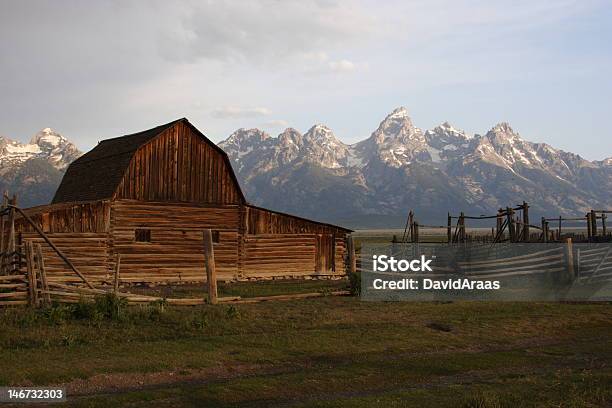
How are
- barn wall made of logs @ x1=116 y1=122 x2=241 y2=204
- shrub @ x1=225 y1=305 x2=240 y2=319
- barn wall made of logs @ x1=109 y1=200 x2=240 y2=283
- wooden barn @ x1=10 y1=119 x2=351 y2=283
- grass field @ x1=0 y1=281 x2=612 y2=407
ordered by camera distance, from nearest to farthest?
grass field @ x1=0 y1=281 x2=612 y2=407 < shrub @ x1=225 y1=305 x2=240 y2=319 < wooden barn @ x1=10 y1=119 x2=351 y2=283 < barn wall made of logs @ x1=109 y1=200 x2=240 y2=283 < barn wall made of logs @ x1=116 y1=122 x2=241 y2=204

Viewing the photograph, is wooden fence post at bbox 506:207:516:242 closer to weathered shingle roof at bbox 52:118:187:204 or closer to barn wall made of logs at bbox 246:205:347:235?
barn wall made of logs at bbox 246:205:347:235

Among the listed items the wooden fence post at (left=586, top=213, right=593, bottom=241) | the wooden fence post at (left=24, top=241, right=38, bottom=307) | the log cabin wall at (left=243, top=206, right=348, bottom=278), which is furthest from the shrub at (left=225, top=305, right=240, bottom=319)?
the wooden fence post at (left=586, top=213, right=593, bottom=241)

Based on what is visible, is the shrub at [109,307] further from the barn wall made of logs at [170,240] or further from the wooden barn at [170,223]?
the barn wall made of logs at [170,240]

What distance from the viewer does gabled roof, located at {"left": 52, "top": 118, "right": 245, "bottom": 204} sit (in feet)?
113

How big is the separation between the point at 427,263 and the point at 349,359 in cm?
1898

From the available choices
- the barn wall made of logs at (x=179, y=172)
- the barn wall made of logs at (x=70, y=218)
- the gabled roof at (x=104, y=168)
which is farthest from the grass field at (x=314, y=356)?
the gabled roof at (x=104, y=168)

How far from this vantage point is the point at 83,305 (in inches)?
709

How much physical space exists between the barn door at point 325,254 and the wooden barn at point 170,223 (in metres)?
0.06

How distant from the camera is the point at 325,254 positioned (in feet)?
129

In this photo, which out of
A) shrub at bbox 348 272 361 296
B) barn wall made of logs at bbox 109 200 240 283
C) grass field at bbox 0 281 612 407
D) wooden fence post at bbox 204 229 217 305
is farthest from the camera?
barn wall made of logs at bbox 109 200 240 283

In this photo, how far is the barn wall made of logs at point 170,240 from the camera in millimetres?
33375

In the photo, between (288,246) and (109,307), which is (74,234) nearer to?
(288,246)

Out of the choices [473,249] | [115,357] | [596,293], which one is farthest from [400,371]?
[473,249]

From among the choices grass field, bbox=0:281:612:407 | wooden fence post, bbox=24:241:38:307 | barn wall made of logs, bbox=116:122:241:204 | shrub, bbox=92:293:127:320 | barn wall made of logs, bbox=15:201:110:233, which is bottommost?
grass field, bbox=0:281:612:407
